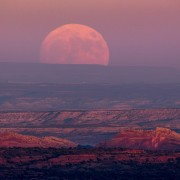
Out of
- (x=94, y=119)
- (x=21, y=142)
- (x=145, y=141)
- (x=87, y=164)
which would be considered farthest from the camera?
(x=94, y=119)

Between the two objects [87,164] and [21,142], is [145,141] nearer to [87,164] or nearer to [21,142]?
[21,142]

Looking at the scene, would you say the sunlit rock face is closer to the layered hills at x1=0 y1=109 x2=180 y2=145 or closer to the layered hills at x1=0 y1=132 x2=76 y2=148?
the layered hills at x1=0 y1=132 x2=76 y2=148

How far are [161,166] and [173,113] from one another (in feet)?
284

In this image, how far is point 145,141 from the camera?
81250 millimetres

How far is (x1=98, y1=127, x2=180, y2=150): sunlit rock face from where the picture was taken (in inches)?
3144

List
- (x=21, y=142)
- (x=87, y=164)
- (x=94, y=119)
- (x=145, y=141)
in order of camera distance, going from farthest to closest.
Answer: (x=94, y=119) < (x=145, y=141) < (x=21, y=142) < (x=87, y=164)

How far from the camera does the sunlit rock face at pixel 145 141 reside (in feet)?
262

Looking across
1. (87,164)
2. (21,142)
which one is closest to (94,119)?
(21,142)

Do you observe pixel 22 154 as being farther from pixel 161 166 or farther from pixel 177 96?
pixel 177 96

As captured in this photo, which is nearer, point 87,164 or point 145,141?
point 87,164

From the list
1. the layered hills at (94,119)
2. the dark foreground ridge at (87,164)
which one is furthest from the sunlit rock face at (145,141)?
the layered hills at (94,119)

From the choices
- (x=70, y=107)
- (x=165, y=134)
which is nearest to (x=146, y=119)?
(x=70, y=107)

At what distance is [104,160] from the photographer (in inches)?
2280

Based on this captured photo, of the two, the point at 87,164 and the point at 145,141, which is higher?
the point at 145,141
